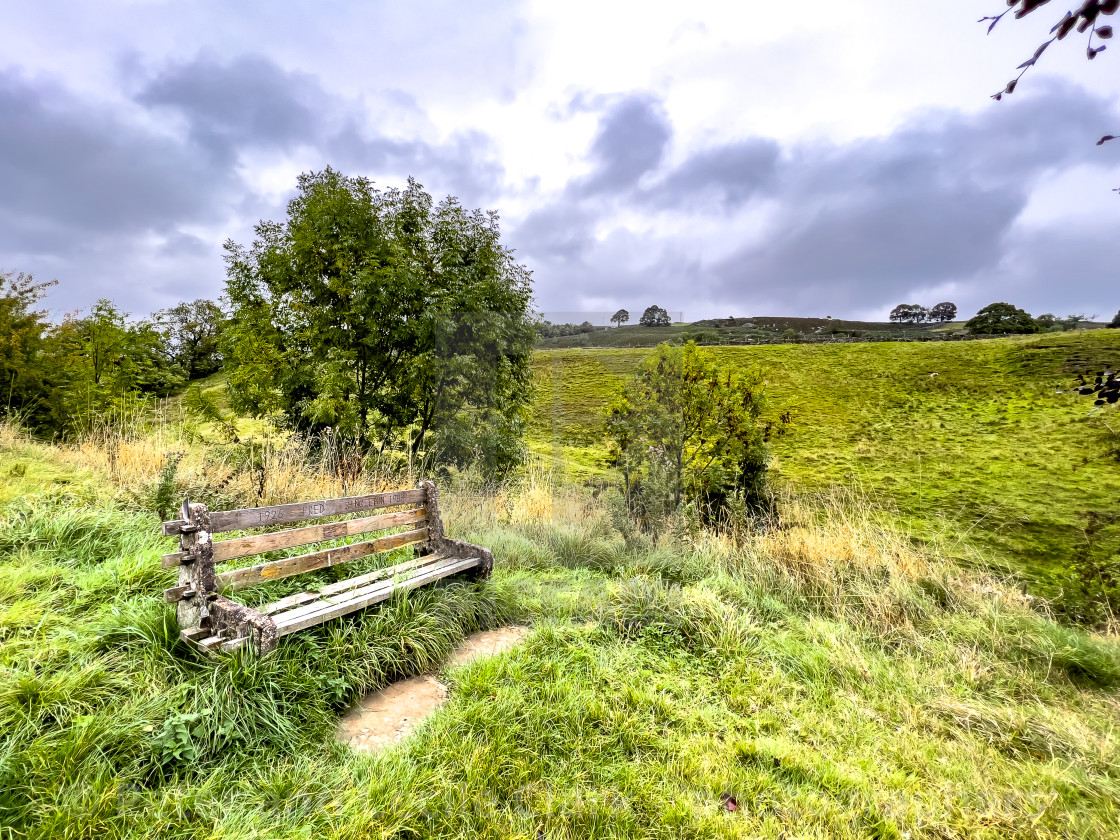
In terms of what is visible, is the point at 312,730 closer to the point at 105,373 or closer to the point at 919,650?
the point at 919,650

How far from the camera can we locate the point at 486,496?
802cm

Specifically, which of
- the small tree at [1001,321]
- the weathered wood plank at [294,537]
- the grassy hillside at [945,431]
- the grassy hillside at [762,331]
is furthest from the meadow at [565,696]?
the small tree at [1001,321]

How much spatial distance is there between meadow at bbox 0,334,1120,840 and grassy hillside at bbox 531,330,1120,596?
2.52 meters

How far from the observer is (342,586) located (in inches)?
137

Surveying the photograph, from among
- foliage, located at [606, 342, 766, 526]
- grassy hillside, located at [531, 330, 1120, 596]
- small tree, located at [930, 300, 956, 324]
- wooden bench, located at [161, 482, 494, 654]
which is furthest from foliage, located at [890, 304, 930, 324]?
wooden bench, located at [161, 482, 494, 654]

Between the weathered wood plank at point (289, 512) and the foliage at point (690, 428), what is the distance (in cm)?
532

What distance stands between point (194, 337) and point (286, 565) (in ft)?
108

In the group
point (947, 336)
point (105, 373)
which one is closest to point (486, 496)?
point (105, 373)

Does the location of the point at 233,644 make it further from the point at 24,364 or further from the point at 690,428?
the point at 24,364

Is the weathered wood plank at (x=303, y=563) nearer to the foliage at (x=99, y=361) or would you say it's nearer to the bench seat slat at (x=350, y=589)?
the bench seat slat at (x=350, y=589)

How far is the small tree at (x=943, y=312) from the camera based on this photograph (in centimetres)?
4621

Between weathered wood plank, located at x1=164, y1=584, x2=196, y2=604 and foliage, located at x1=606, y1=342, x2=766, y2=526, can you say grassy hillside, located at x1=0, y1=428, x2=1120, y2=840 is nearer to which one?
weathered wood plank, located at x1=164, y1=584, x2=196, y2=604

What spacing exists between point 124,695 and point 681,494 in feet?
24.9

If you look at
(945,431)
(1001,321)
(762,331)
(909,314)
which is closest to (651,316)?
(945,431)
